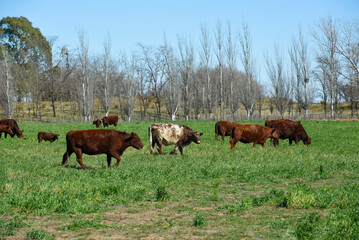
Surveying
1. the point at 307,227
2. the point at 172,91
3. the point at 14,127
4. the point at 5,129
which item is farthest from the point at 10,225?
the point at 172,91

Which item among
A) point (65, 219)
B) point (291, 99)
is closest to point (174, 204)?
point (65, 219)

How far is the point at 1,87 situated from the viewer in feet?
217

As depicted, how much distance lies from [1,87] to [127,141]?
194ft

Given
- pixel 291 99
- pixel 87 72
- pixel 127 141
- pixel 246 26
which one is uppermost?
pixel 246 26

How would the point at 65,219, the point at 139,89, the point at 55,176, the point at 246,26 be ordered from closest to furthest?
the point at 65,219 < the point at 55,176 < the point at 246,26 < the point at 139,89

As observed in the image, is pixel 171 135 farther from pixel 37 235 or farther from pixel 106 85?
pixel 106 85

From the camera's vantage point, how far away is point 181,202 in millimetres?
8547

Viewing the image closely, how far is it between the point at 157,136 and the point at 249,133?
15.0 ft

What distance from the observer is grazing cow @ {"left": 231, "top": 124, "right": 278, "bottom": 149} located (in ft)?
62.5

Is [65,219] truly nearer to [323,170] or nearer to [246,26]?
[323,170]

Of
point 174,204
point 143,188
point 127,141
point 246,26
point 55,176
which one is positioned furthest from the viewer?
point 246,26

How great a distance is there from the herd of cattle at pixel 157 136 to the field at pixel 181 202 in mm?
1042

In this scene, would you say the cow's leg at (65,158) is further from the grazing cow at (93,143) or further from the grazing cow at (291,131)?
the grazing cow at (291,131)

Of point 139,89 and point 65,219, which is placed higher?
point 139,89
